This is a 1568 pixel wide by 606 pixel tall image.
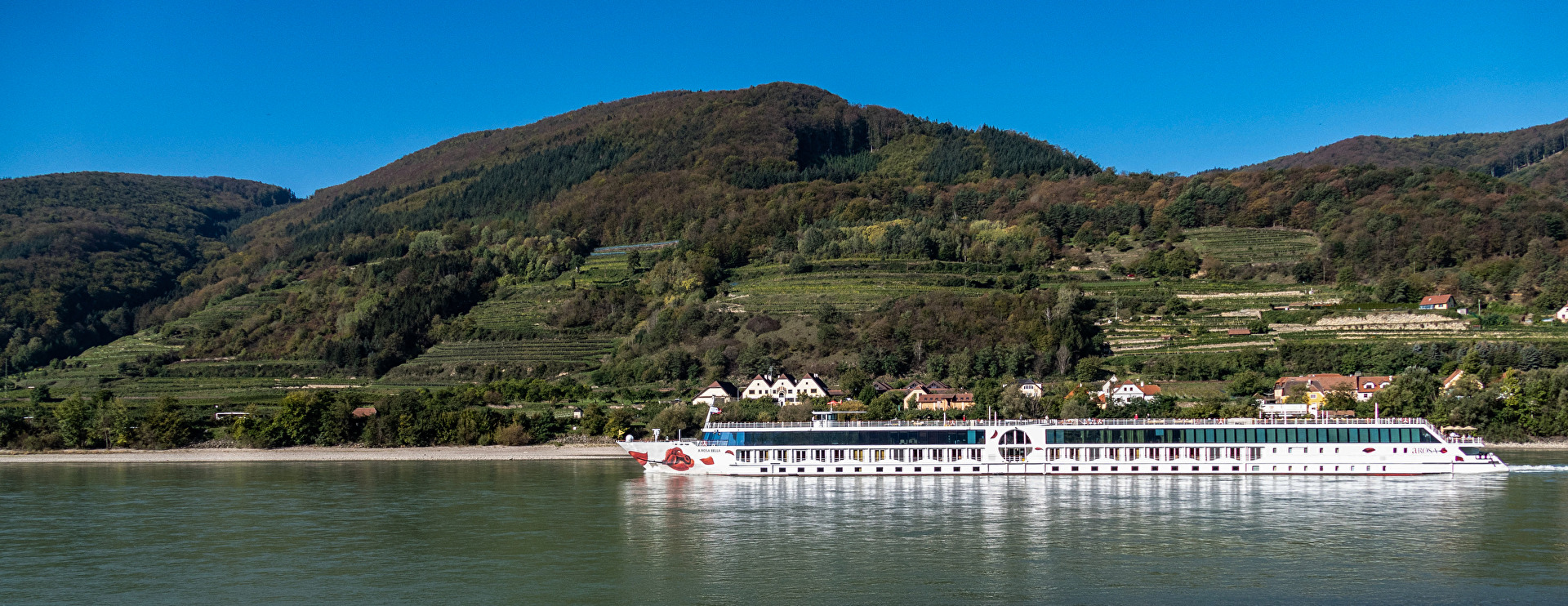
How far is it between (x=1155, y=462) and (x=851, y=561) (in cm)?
2374

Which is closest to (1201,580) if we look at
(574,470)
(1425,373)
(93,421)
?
(574,470)

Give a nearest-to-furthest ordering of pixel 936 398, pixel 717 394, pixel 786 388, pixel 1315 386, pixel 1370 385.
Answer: pixel 1315 386 → pixel 1370 385 → pixel 936 398 → pixel 717 394 → pixel 786 388

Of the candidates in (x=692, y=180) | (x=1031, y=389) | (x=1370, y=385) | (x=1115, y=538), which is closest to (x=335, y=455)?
(x=1031, y=389)

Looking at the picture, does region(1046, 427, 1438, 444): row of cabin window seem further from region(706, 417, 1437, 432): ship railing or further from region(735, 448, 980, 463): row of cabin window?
region(735, 448, 980, 463): row of cabin window

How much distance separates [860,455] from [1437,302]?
203ft

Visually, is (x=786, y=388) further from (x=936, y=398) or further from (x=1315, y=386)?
(x=1315, y=386)

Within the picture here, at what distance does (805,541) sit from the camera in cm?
3519

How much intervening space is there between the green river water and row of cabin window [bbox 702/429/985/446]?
70.6 inches

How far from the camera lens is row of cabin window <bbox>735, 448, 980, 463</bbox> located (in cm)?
5191

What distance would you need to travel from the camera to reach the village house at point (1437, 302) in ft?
299

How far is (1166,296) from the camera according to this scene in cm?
10400

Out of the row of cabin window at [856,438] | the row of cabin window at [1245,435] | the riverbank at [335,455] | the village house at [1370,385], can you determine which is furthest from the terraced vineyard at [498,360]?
the village house at [1370,385]

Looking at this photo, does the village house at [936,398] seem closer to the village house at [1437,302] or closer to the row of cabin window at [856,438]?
the row of cabin window at [856,438]

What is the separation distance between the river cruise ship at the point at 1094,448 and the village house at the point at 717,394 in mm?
27690
